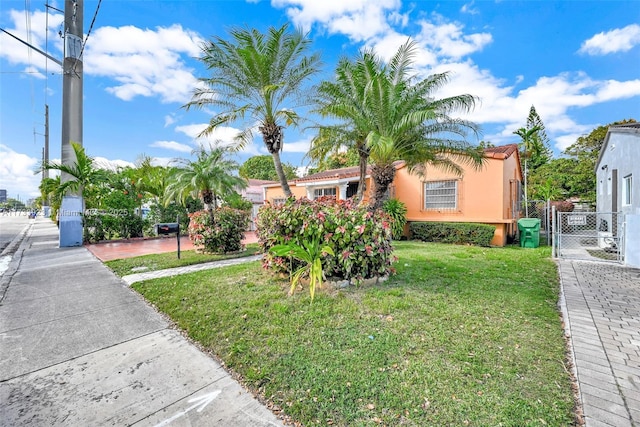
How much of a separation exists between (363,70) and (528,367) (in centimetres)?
803

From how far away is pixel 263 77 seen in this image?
8094 millimetres

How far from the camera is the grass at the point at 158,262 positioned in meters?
8.65

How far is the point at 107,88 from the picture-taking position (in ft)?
54.4

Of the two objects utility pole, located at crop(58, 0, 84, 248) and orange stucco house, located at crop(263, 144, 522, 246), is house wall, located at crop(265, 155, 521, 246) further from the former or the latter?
utility pole, located at crop(58, 0, 84, 248)

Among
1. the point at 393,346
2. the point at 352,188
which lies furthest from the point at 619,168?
the point at 393,346

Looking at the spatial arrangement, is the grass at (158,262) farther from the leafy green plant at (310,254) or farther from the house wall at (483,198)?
the house wall at (483,198)

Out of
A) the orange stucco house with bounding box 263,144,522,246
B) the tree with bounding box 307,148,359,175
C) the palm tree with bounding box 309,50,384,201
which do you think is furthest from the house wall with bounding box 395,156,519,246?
the palm tree with bounding box 309,50,384,201

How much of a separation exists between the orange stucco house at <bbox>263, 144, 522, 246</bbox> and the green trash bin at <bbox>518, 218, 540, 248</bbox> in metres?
0.63

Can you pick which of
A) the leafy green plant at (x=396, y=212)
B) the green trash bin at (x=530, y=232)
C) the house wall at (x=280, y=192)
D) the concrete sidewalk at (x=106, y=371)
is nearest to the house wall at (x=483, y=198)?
the green trash bin at (x=530, y=232)

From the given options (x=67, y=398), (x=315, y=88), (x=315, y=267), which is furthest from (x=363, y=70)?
(x=67, y=398)

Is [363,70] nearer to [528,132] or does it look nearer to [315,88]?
[315,88]

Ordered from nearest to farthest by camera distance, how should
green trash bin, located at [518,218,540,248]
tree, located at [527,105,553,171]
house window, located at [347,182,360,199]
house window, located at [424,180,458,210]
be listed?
green trash bin, located at [518,218,540,248] < house window, located at [424,180,458,210] < house window, located at [347,182,360,199] < tree, located at [527,105,553,171]

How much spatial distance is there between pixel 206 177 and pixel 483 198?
12616 millimetres

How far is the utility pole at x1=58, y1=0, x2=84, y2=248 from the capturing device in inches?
535
